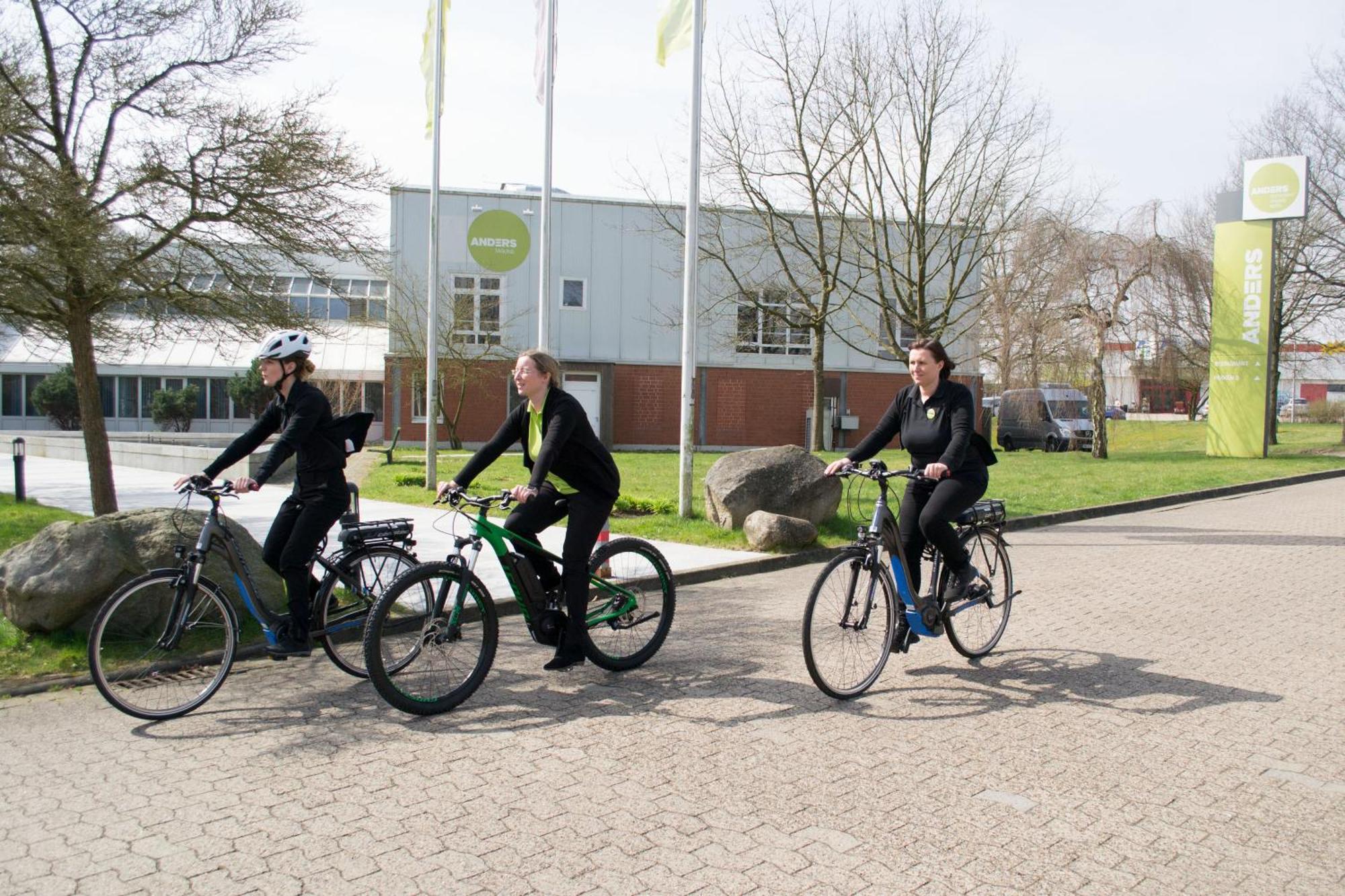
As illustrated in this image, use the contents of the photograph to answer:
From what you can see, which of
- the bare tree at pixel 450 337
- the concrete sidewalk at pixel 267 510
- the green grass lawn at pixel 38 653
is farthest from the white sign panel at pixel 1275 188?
the green grass lawn at pixel 38 653

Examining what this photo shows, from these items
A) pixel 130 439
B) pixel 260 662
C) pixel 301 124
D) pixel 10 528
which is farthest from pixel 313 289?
pixel 260 662

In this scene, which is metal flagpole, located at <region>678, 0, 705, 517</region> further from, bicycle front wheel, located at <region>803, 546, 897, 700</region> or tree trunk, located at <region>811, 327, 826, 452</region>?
tree trunk, located at <region>811, 327, 826, 452</region>

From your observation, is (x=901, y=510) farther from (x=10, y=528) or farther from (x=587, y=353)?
(x=587, y=353)

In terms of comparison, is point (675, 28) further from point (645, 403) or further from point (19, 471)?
point (645, 403)

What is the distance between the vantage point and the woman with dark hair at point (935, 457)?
588cm

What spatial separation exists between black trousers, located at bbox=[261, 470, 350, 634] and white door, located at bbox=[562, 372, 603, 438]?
1110 inches

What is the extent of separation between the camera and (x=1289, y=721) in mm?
5227

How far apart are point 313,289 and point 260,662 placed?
24979 millimetres

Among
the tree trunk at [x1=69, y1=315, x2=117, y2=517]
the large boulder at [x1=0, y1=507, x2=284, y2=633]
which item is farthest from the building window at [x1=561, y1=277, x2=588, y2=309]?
the large boulder at [x1=0, y1=507, x2=284, y2=633]

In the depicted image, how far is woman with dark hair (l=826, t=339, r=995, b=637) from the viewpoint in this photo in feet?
19.3

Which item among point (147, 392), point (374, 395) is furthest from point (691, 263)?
point (147, 392)

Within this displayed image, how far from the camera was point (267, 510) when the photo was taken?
14828mm

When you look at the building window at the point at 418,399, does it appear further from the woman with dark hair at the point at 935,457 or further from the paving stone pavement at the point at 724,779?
the woman with dark hair at the point at 935,457

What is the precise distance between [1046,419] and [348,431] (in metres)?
31.5
